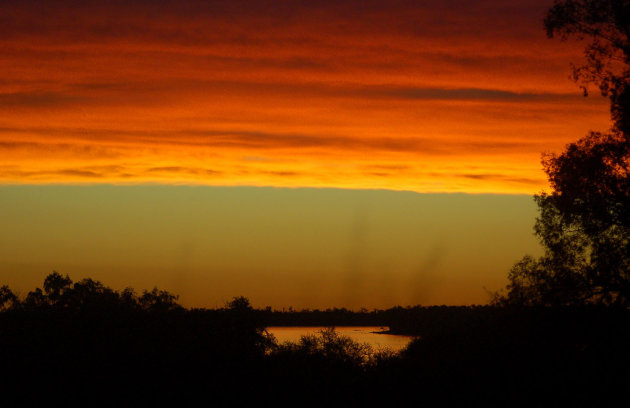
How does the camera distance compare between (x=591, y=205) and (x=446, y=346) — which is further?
(x=446, y=346)

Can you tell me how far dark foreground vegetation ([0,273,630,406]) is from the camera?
35938 mm

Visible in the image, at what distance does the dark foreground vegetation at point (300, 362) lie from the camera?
118 feet

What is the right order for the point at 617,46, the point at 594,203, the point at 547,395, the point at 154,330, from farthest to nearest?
1. the point at 154,330
2. the point at 547,395
3. the point at 594,203
4. the point at 617,46

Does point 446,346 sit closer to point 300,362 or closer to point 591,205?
point 300,362

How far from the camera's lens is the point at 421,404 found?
142 ft

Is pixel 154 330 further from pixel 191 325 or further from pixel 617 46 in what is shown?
pixel 617 46

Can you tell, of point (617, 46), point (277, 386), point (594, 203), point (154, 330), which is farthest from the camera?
point (154, 330)

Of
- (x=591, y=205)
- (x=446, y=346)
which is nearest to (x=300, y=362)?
(x=446, y=346)

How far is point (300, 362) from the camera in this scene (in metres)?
57.2

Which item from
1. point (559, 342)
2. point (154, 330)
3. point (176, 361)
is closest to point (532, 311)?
point (559, 342)

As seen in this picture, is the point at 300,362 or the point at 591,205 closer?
the point at 591,205

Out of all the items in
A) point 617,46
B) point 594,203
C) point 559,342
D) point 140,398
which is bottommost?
point 140,398

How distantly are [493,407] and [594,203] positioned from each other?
1260cm

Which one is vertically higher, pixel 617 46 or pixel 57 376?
pixel 617 46
